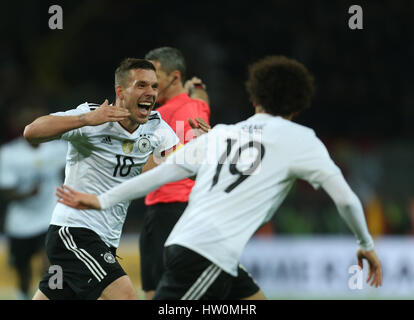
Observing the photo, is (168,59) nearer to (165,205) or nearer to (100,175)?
(165,205)

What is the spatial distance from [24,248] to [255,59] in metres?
7.25

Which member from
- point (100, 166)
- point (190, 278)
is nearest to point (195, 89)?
point (100, 166)

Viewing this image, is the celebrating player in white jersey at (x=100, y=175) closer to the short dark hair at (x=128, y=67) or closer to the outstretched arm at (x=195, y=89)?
the short dark hair at (x=128, y=67)

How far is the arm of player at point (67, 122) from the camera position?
397 cm

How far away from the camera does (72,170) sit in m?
4.43

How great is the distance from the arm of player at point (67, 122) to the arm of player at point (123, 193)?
0.69m

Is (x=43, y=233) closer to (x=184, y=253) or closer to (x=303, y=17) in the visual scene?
(x=184, y=253)

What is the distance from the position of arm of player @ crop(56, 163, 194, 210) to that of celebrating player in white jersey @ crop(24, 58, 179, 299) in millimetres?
739

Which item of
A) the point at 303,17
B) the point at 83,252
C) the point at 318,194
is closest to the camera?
the point at 83,252

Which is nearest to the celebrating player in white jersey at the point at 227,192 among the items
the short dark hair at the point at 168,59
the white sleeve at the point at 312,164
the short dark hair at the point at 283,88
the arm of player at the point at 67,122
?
the white sleeve at the point at 312,164

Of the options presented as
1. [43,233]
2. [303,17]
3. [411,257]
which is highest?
[303,17]

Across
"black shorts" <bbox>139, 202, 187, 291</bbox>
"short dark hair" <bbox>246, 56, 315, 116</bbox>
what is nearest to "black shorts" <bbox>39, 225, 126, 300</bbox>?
"black shorts" <bbox>139, 202, 187, 291</bbox>
